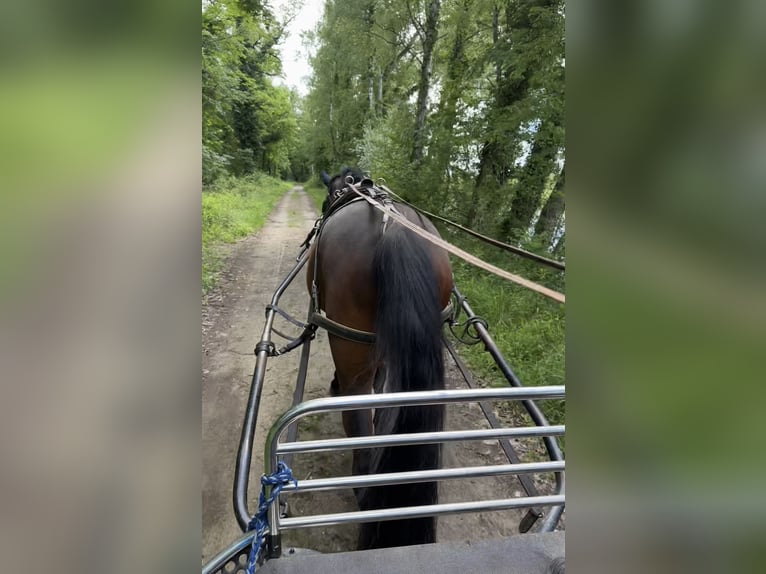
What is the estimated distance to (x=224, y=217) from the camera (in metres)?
7.00

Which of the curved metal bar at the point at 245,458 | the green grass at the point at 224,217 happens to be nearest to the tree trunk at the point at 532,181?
the green grass at the point at 224,217

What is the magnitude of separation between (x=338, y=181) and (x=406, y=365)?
230 cm

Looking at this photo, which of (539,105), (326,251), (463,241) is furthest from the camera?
(463,241)

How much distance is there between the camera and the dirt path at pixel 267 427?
1.79 meters

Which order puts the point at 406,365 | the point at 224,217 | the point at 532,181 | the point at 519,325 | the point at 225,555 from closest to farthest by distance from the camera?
the point at 225,555 < the point at 406,365 < the point at 519,325 < the point at 532,181 < the point at 224,217

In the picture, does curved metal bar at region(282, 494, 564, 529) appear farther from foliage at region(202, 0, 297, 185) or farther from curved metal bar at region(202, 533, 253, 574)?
foliage at region(202, 0, 297, 185)

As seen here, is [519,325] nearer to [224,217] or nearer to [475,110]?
[475,110]

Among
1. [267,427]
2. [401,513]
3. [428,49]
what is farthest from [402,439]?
[428,49]

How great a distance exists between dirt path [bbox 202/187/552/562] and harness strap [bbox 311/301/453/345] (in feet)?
2.45
